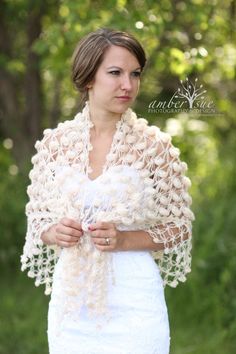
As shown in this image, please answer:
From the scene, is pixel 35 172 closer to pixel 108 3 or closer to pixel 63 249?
pixel 63 249

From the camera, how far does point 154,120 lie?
795cm

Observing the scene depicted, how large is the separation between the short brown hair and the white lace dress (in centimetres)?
42

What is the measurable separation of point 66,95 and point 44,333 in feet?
9.25

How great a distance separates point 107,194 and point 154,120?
501 centimetres

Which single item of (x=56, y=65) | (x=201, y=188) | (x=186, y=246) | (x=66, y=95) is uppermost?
(x=66, y=95)

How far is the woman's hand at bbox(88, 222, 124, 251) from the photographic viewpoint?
2.89 metres

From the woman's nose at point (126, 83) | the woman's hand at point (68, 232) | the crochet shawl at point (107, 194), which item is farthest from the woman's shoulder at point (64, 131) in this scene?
the woman's hand at point (68, 232)

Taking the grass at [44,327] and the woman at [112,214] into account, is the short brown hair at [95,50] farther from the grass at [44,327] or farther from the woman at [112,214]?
the grass at [44,327]

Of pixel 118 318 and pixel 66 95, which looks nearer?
pixel 118 318

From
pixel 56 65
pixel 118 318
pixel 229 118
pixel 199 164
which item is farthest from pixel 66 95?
pixel 118 318

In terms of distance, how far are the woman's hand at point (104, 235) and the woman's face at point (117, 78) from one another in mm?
505

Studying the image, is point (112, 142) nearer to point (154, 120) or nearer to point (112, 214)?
point (112, 214)

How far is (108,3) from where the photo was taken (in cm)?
482
